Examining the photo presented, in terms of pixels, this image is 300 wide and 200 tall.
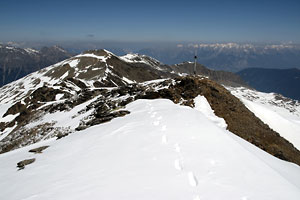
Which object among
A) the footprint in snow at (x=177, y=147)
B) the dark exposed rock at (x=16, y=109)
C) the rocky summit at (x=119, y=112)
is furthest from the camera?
the dark exposed rock at (x=16, y=109)

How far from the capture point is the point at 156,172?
738 centimetres

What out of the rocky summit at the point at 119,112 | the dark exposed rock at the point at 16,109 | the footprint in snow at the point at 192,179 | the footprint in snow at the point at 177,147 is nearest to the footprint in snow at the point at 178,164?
the footprint in snow at the point at 192,179

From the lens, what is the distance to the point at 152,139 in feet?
35.3

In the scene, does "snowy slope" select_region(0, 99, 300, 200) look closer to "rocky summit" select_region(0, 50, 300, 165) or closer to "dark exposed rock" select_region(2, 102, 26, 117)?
"rocky summit" select_region(0, 50, 300, 165)

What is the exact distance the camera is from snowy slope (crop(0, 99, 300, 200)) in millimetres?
6242

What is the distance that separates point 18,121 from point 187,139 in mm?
59932

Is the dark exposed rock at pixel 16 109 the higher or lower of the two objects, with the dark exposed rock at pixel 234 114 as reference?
lower

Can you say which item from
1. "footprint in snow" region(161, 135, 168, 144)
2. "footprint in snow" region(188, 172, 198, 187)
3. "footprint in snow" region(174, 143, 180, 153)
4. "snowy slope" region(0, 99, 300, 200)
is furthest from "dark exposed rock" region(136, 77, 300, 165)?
"footprint in snow" region(188, 172, 198, 187)

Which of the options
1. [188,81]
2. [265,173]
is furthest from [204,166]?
[188,81]

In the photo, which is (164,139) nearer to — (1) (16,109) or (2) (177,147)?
(2) (177,147)

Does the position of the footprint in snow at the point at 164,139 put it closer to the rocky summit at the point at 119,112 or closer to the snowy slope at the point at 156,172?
the snowy slope at the point at 156,172

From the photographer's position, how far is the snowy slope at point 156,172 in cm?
624

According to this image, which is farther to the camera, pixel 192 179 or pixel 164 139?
pixel 164 139

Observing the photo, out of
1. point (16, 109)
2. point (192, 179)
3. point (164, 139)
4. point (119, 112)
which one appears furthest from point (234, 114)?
point (16, 109)
